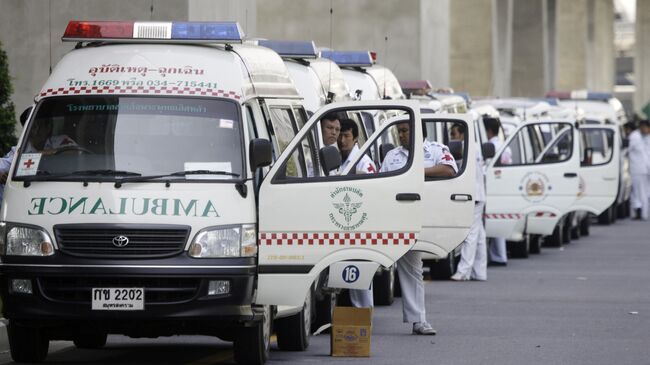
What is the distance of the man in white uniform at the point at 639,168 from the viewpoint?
3681 cm

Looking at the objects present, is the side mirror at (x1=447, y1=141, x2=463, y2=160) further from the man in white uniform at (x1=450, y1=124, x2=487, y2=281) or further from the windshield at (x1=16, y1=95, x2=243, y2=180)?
the windshield at (x1=16, y1=95, x2=243, y2=180)

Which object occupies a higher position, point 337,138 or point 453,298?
point 337,138

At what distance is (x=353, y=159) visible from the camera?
14.2m

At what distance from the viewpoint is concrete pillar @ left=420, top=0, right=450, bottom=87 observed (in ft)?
132

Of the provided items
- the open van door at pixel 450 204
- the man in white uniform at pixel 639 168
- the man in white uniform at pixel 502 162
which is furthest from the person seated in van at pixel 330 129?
the man in white uniform at pixel 639 168

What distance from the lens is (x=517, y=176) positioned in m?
24.2

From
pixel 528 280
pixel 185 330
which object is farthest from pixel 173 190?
pixel 528 280

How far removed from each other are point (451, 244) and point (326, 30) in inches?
1043

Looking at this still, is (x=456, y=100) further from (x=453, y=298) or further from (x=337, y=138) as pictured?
(x=337, y=138)

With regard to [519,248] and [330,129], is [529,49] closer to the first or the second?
[519,248]

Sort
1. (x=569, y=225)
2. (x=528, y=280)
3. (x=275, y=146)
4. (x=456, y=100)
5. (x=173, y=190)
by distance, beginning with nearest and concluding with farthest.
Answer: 1. (x=173, y=190)
2. (x=275, y=146)
3. (x=528, y=280)
4. (x=456, y=100)
5. (x=569, y=225)

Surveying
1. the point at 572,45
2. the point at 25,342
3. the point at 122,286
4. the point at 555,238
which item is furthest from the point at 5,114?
the point at 572,45

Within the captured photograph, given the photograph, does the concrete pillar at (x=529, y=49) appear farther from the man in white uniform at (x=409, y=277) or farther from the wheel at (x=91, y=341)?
the wheel at (x=91, y=341)

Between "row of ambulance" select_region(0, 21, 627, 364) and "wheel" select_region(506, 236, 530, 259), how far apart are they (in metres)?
12.3
